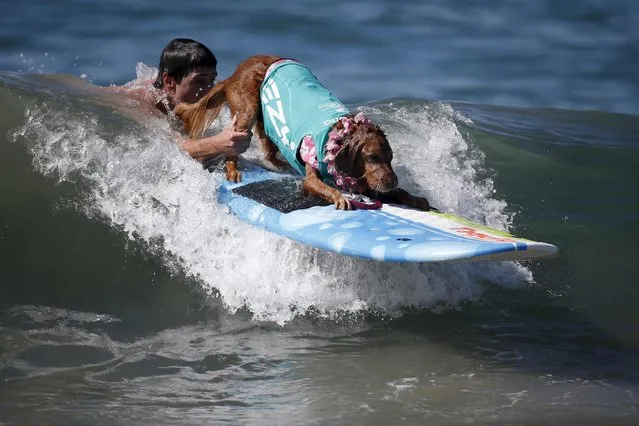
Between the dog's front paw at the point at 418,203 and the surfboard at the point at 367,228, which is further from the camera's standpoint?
the dog's front paw at the point at 418,203

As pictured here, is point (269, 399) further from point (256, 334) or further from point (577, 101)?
point (577, 101)

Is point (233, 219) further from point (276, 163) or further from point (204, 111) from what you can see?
point (204, 111)

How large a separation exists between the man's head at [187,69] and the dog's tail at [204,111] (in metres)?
0.18

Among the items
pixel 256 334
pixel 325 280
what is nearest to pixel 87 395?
pixel 256 334

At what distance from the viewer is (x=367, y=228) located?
5781 mm

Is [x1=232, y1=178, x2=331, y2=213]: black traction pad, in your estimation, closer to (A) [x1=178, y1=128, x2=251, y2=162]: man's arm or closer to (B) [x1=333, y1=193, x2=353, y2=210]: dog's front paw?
(B) [x1=333, y1=193, x2=353, y2=210]: dog's front paw

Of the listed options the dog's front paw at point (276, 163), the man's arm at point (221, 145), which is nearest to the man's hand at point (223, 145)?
the man's arm at point (221, 145)

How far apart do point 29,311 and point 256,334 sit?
134 centimetres

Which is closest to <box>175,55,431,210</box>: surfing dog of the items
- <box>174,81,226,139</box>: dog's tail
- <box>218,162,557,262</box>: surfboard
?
<box>174,81,226,139</box>: dog's tail

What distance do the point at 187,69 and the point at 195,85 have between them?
0.14 meters

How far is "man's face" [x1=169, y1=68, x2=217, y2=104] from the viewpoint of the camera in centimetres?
753

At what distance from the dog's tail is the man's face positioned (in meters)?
0.16

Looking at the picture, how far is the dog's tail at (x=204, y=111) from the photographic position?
23.5 ft

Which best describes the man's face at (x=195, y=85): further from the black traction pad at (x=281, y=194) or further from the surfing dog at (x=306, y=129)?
the black traction pad at (x=281, y=194)
